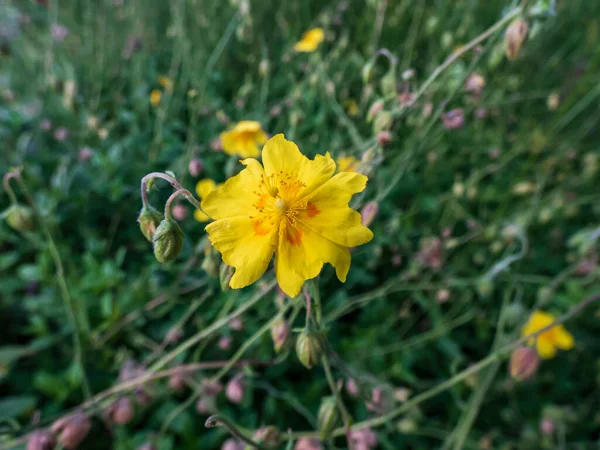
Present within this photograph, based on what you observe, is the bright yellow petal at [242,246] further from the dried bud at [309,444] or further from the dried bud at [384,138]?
the dried bud at [309,444]

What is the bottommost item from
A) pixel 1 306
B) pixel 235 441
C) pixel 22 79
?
pixel 235 441

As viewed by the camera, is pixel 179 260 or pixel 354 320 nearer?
pixel 179 260

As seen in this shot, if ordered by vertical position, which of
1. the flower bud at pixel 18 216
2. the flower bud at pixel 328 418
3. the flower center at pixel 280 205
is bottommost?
the flower bud at pixel 328 418

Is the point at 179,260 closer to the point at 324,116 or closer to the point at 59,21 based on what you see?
the point at 324,116

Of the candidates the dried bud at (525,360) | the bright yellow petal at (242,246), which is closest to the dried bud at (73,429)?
the bright yellow petal at (242,246)

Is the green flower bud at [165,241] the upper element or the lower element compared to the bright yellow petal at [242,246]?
upper

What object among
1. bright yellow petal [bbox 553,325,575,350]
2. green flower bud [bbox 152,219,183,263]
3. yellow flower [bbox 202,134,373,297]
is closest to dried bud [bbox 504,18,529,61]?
yellow flower [bbox 202,134,373,297]

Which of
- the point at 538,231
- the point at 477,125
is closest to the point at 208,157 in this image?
the point at 477,125
